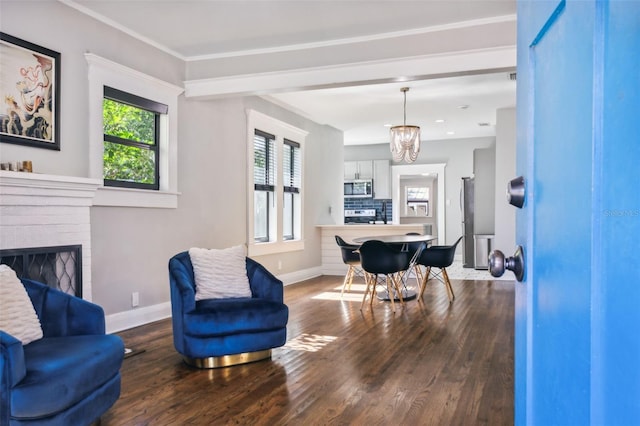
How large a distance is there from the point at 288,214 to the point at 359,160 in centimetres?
418

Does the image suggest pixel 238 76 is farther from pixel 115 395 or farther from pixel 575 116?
pixel 575 116

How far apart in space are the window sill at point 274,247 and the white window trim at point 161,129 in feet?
5.24

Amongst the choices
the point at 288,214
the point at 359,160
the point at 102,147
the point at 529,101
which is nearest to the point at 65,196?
the point at 102,147

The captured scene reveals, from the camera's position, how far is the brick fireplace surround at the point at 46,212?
3068 millimetres

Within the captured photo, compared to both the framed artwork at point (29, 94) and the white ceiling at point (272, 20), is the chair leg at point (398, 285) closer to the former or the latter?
the white ceiling at point (272, 20)

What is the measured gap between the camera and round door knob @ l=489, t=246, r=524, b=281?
951 mm

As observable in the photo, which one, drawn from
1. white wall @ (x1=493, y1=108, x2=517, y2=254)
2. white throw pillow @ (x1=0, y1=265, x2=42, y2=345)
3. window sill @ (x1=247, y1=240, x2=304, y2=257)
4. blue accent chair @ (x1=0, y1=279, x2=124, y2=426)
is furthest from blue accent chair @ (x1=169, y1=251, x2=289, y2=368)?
white wall @ (x1=493, y1=108, x2=517, y2=254)

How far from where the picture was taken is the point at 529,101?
3.05ft

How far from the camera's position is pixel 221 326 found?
3.13 m

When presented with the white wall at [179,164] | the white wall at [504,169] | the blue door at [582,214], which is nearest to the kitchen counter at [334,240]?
the white wall at [179,164]

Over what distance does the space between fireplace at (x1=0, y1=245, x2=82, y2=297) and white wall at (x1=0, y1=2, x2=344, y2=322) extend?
0.47 meters

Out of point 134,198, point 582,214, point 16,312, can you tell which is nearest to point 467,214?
point 134,198

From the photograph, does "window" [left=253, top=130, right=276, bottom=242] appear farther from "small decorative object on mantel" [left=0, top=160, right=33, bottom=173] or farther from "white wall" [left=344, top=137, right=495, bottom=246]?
"white wall" [left=344, top=137, right=495, bottom=246]

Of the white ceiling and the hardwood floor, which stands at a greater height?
the white ceiling
